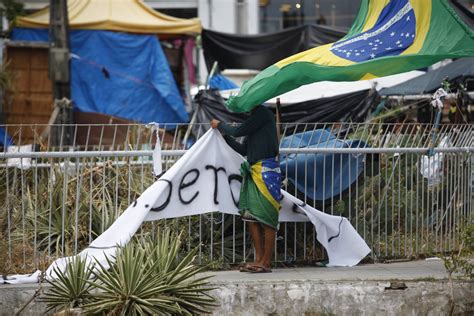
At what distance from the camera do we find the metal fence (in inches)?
346

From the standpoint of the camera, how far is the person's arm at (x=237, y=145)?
29.4ft

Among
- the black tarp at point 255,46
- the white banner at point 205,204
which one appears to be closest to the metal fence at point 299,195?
the white banner at point 205,204

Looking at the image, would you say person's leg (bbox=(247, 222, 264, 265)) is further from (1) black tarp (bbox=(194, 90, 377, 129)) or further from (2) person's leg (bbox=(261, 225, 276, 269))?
(1) black tarp (bbox=(194, 90, 377, 129))

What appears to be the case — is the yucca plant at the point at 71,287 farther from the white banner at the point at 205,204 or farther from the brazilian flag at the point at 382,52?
the brazilian flag at the point at 382,52

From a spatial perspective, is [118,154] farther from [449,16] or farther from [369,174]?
[449,16]

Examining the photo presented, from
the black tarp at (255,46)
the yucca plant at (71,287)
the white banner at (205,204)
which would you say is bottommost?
the yucca plant at (71,287)

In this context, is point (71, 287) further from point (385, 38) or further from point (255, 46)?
point (255, 46)

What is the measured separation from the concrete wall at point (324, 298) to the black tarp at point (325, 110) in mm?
7256

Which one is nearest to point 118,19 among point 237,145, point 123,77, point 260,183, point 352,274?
point 123,77

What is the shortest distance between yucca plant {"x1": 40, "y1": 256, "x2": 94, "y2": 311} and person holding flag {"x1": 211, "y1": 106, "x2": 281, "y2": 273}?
175 cm

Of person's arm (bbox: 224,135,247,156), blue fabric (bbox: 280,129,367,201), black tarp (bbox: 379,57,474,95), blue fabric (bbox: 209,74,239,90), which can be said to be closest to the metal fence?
blue fabric (bbox: 280,129,367,201)

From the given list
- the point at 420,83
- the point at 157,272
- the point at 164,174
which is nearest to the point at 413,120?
the point at 420,83

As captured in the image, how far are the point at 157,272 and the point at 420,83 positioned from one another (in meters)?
8.84

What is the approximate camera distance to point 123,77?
20.6m
